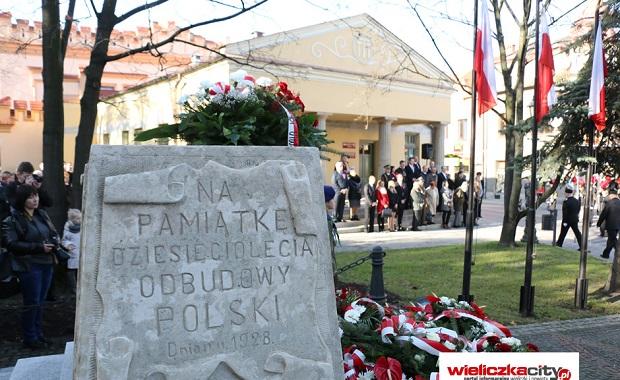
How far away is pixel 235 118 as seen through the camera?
5.20 meters

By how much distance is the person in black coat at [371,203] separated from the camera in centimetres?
1656

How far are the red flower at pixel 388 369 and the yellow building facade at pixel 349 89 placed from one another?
17.5 meters

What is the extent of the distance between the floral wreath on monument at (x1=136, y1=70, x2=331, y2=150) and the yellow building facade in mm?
15319

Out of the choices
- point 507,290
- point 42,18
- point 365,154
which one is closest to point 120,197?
point 42,18

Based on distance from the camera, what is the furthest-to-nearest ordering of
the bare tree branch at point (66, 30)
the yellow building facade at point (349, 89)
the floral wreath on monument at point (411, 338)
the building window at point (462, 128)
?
the building window at point (462, 128), the yellow building facade at point (349, 89), the bare tree branch at point (66, 30), the floral wreath on monument at point (411, 338)

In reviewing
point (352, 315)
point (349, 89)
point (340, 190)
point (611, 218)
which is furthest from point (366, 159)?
point (352, 315)

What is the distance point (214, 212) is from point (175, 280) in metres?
0.44

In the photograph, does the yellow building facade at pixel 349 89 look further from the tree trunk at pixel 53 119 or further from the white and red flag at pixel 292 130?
the white and red flag at pixel 292 130

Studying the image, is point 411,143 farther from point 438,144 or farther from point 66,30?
point 66,30

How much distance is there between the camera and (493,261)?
470 inches

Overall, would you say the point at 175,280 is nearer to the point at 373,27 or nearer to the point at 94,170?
the point at 94,170

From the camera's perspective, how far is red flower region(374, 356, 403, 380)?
377cm

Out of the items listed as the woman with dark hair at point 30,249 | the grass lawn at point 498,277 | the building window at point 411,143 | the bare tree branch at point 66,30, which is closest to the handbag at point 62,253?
the woman with dark hair at point 30,249

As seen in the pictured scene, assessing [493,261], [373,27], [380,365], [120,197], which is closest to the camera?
[120,197]
